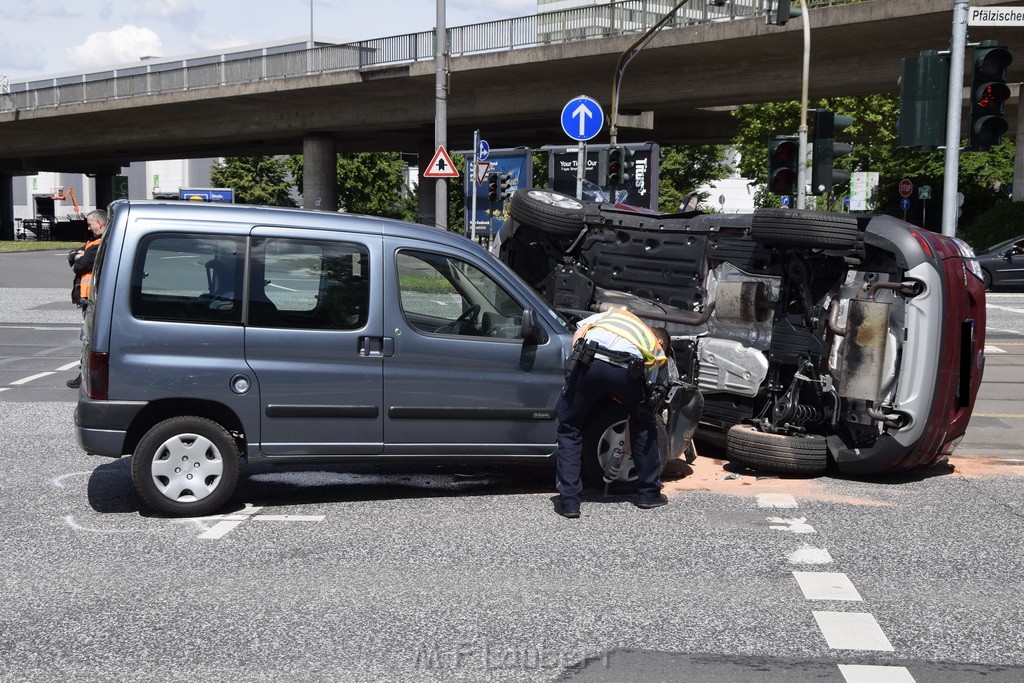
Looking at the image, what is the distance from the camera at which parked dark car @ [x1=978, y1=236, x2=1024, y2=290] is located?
27.2 metres

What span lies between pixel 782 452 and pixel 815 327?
2.84ft

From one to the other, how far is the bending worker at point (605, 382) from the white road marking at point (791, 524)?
0.78 meters

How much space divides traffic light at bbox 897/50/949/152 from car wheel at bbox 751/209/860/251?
347 centimetres

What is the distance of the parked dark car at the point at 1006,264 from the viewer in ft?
89.3

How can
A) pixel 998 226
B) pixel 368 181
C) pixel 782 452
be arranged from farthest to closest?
pixel 368 181 < pixel 998 226 < pixel 782 452

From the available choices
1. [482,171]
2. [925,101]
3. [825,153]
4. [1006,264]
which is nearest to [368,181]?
[482,171]

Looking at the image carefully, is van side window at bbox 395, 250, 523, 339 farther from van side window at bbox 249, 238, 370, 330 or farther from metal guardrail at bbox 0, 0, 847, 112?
metal guardrail at bbox 0, 0, 847, 112

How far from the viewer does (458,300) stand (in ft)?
23.6

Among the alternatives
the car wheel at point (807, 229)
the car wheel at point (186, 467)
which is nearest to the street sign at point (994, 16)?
the car wheel at point (807, 229)

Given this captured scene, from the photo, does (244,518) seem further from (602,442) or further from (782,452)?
(782,452)

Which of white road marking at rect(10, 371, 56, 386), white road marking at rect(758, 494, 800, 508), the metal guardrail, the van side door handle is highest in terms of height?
the metal guardrail

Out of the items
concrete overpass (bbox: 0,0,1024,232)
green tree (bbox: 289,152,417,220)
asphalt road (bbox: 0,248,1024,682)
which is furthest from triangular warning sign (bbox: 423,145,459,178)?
A: green tree (bbox: 289,152,417,220)

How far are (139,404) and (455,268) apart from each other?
2.01 metres

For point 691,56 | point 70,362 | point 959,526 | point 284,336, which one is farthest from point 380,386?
point 691,56
